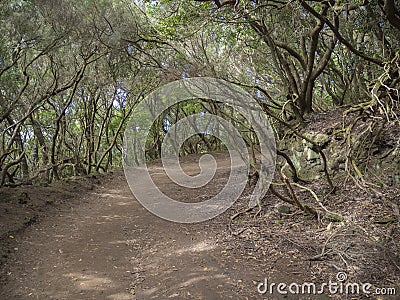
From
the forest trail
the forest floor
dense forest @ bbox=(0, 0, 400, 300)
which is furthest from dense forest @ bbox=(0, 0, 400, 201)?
the forest trail

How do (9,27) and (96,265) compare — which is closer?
(96,265)

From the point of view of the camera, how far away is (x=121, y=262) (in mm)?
5297

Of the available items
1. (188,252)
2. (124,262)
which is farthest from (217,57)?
(124,262)

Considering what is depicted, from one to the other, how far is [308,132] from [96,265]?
5.92 meters

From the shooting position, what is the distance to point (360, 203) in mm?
5734

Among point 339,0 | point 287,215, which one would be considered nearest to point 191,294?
point 287,215

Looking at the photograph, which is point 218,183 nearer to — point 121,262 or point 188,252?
point 188,252

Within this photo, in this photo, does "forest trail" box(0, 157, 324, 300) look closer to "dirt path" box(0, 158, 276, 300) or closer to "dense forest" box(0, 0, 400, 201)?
"dirt path" box(0, 158, 276, 300)

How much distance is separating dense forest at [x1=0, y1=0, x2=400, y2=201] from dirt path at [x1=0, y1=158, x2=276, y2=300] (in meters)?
2.32

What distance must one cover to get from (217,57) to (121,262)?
9947 millimetres

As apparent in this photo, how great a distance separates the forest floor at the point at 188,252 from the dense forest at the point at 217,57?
103 cm

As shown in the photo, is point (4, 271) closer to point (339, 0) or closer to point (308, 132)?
point (308, 132)

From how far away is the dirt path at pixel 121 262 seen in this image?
4.39m

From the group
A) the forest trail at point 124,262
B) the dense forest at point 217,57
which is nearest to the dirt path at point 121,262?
the forest trail at point 124,262
